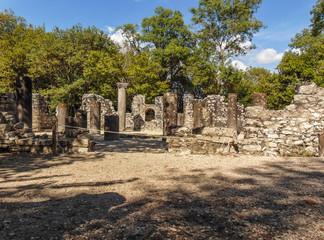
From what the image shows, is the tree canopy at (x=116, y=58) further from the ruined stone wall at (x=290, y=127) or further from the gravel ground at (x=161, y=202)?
the gravel ground at (x=161, y=202)

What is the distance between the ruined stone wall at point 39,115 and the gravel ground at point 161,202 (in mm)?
12697

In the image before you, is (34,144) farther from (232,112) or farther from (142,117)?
(142,117)

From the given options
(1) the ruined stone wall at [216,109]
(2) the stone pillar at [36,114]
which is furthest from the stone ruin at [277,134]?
(2) the stone pillar at [36,114]

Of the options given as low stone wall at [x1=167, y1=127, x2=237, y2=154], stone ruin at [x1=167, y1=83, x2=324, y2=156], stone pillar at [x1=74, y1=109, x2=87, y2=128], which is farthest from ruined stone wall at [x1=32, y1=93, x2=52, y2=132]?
stone ruin at [x1=167, y1=83, x2=324, y2=156]

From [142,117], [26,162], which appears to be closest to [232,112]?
[142,117]

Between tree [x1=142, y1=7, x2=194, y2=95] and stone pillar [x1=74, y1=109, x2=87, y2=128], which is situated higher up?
tree [x1=142, y1=7, x2=194, y2=95]

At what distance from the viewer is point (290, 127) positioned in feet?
23.3

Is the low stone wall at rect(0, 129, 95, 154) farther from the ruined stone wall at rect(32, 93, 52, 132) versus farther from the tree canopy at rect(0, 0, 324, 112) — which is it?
the tree canopy at rect(0, 0, 324, 112)

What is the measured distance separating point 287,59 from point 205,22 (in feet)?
44.5

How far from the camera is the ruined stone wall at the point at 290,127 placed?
22.9 ft

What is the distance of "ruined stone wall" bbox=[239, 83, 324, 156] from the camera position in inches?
274

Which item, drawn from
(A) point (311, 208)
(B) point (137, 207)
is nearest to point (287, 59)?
(A) point (311, 208)

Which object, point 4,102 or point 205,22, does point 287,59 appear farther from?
point 4,102

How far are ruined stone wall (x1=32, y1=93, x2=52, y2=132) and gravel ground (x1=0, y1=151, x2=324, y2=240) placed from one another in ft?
41.7
